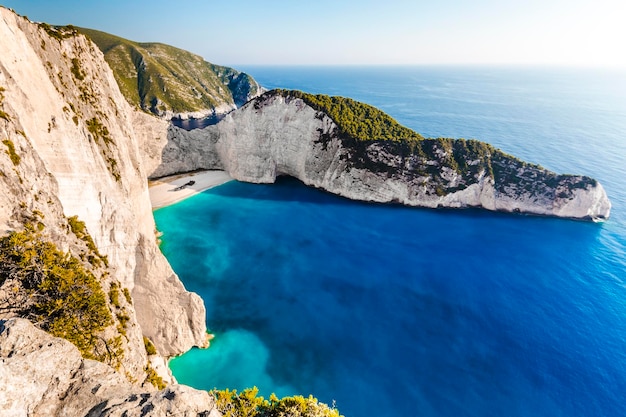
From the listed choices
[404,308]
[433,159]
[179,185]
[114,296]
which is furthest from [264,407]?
[179,185]

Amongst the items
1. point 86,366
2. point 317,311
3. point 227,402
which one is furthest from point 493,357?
point 86,366

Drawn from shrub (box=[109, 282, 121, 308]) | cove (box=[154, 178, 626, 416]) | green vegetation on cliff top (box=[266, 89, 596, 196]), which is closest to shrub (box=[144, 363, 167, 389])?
shrub (box=[109, 282, 121, 308])

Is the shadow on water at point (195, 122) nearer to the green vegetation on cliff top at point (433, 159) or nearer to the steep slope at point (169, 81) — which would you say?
the steep slope at point (169, 81)

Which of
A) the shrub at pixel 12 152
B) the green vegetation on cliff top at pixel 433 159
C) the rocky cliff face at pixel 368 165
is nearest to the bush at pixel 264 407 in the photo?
the shrub at pixel 12 152

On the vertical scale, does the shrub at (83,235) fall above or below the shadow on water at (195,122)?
below

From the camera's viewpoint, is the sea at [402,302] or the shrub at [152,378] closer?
the shrub at [152,378]

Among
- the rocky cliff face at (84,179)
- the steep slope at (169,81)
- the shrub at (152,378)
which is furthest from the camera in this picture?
the steep slope at (169,81)

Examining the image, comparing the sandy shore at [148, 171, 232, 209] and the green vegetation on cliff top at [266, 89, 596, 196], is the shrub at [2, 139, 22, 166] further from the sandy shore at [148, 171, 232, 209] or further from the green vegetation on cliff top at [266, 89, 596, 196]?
the green vegetation on cliff top at [266, 89, 596, 196]
